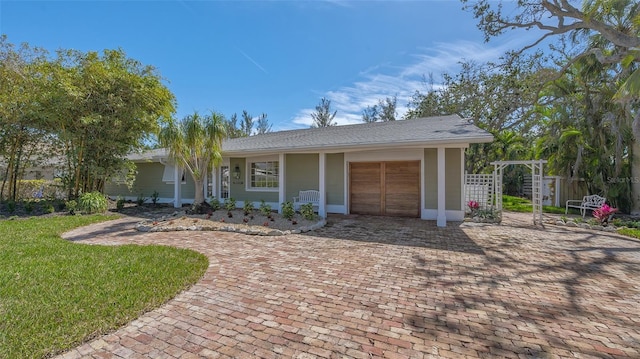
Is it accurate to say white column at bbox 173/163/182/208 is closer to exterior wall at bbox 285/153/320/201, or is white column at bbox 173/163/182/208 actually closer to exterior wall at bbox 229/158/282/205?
exterior wall at bbox 229/158/282/205

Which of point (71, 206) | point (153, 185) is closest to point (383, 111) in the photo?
point (153, 185)

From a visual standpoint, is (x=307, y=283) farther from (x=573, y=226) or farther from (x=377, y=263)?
(x=573, y=226)

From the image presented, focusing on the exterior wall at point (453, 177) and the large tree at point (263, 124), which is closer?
the exterior wall at point (453, 177)

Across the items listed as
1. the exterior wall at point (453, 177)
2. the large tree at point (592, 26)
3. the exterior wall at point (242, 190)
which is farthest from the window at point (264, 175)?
the large tree at point (592, 26)

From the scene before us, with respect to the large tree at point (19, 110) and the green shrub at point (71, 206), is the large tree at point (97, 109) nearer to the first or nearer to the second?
the large tree at point (19, 110)

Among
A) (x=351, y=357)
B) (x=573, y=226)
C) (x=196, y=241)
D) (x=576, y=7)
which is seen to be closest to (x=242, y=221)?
(x=196, y=241)

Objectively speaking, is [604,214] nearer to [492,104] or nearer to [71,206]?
[492,104]

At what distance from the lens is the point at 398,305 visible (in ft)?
10.4

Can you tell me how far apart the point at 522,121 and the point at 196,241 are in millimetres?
20155

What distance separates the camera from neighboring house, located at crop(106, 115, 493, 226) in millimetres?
8336

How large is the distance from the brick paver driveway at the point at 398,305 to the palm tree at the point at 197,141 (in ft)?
13.6

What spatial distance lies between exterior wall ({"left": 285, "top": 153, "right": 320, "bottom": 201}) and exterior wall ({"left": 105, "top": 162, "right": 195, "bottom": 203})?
17.2ft

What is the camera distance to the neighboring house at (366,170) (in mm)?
8336

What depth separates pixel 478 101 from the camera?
17.6 metres
